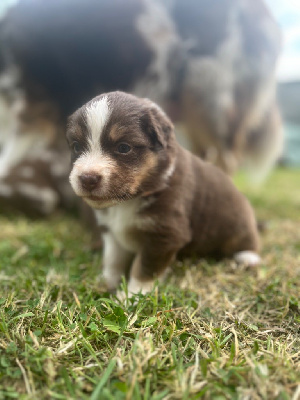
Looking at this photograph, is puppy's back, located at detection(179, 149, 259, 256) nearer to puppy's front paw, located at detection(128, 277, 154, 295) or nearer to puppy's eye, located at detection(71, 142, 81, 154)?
puppy's front paw, located at detection(128, 277, 154, 295)

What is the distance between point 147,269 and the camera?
232 cm

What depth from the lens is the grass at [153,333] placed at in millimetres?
1417

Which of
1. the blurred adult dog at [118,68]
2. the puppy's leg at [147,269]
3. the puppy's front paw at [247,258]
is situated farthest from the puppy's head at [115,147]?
the blurred adult dog at [118,68]

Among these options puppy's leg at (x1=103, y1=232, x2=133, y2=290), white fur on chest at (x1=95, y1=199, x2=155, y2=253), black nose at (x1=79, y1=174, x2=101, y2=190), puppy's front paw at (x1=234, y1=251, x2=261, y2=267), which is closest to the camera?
black nose at (x1=79, y1=174, x2=101, y2=190)

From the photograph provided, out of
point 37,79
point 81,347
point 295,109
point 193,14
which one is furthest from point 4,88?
point 295,109

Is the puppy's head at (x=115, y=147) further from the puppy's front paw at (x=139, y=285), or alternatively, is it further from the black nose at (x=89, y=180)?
the puppy's front paw at (x=139, y=285)

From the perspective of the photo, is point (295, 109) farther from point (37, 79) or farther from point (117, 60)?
point (37, 79)

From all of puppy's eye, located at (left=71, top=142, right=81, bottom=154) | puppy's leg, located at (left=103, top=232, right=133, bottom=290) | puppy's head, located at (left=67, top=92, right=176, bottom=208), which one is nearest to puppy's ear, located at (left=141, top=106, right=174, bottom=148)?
puppy's head, located at (left=67, top=92, right=176, bottom=208)

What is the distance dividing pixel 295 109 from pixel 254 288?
5.72 m

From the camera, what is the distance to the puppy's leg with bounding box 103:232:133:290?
2535mm

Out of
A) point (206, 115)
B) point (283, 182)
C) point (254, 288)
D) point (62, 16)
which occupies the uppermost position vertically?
point (62, 16)

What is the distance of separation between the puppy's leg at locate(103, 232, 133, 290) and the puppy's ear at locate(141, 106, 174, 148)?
0.83 meters

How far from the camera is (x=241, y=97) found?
4.52 meters

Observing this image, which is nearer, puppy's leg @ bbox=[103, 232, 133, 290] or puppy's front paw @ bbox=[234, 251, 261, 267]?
puppy's leg @ bbox=[103, 232, 133, 290]
